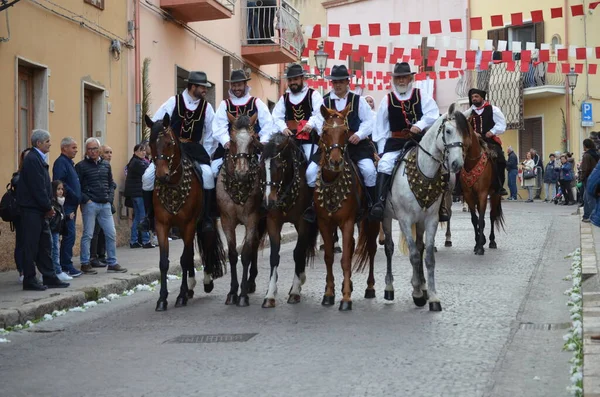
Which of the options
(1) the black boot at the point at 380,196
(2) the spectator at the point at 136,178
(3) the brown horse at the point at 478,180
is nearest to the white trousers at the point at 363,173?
(1) the black boot at the point at 380,196

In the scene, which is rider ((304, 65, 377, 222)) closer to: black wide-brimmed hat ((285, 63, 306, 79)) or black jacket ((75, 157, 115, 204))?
black wide-brimmed hat ((285, 63, 306, 79))

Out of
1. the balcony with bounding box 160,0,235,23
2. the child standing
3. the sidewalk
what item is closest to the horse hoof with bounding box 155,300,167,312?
the sidewalk

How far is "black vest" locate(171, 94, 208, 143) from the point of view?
1185 cm

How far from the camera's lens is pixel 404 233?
1072cm

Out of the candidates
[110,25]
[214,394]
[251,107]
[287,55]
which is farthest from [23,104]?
[287,55]

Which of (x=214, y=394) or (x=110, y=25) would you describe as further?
(x=110, y=25)

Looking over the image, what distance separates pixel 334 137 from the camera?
10.3m

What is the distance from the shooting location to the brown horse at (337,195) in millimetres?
10336

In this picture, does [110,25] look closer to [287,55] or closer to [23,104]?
[23,104]

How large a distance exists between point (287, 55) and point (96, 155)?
15.0 m

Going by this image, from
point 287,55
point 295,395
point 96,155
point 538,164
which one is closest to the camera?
point 295,395

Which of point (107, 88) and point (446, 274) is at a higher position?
point (107, 88)

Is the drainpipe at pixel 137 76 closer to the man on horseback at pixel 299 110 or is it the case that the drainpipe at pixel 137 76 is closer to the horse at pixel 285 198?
the man on horseback at pixel 299 110

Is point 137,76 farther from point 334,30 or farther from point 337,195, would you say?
point 337,195
